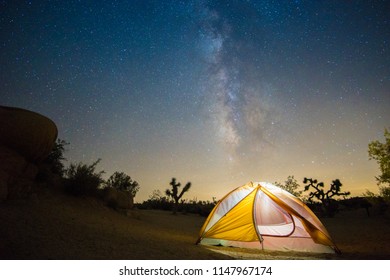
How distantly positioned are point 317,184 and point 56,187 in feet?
62.0

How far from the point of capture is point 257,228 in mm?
6320

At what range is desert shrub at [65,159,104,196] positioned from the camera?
8.22m

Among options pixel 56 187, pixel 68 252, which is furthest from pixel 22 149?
pixel 68 252

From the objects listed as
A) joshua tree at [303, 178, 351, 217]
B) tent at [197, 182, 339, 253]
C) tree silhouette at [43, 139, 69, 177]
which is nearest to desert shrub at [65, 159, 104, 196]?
tree silhouette at [43, 139, 69, 177]

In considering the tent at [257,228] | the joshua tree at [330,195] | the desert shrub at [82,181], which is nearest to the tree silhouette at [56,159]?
the desert shrub at [82,181]

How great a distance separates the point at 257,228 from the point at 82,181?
20.3 ft

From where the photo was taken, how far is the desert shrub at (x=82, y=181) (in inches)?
324

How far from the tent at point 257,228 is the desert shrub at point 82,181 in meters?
4.57

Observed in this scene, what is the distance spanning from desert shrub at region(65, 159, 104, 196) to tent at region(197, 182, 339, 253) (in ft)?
15.0

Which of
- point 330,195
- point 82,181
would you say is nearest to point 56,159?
point 82,181

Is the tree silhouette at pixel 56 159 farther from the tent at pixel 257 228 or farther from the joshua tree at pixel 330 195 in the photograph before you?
the joshua tree at pixel 330 195

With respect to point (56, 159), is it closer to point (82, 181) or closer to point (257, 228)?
point (82, 181)

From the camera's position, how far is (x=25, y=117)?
674cm
